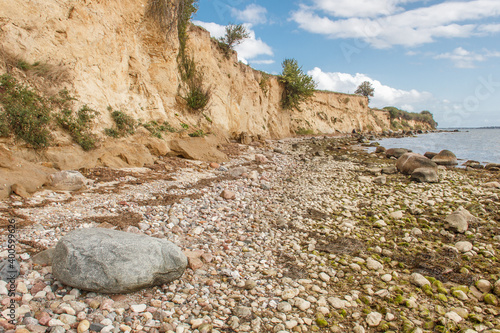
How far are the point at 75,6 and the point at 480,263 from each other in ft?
43.8

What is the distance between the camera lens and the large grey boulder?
310cm

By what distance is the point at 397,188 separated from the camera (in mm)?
9492

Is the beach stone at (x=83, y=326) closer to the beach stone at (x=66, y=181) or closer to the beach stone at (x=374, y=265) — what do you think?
the beach stone at (x=374, y=265)

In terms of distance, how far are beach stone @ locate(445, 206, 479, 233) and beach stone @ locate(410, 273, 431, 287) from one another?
103 inches

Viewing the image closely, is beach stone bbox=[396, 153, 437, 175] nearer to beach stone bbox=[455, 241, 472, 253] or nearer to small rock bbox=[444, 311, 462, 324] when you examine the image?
beach stone bbox=[455, 241, 472, 253]

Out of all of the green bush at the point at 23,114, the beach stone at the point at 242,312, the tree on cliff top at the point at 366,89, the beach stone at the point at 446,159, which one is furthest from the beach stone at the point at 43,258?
the tree on cliff top at the point at 366,89

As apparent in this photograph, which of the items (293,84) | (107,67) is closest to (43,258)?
(107,67)

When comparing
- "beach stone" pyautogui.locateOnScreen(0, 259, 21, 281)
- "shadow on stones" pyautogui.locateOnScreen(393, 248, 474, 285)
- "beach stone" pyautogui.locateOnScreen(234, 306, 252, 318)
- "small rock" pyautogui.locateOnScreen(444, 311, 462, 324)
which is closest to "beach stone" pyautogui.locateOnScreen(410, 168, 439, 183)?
"shadow on stones" pyautogui.locateOnScreen(393, 248, 474, 285)

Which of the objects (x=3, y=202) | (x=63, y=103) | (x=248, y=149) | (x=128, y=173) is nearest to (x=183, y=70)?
(x=248, y=149)

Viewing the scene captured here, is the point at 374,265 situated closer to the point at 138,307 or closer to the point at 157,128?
the point at 138,307

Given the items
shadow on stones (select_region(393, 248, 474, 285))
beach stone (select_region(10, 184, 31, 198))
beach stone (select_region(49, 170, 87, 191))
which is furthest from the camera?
beach stone (select_region(49, 170, 87, 191))

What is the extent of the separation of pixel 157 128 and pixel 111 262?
30.6ft

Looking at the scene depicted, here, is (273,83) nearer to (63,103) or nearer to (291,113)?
(291,113)

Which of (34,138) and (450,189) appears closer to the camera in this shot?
(34,138)
